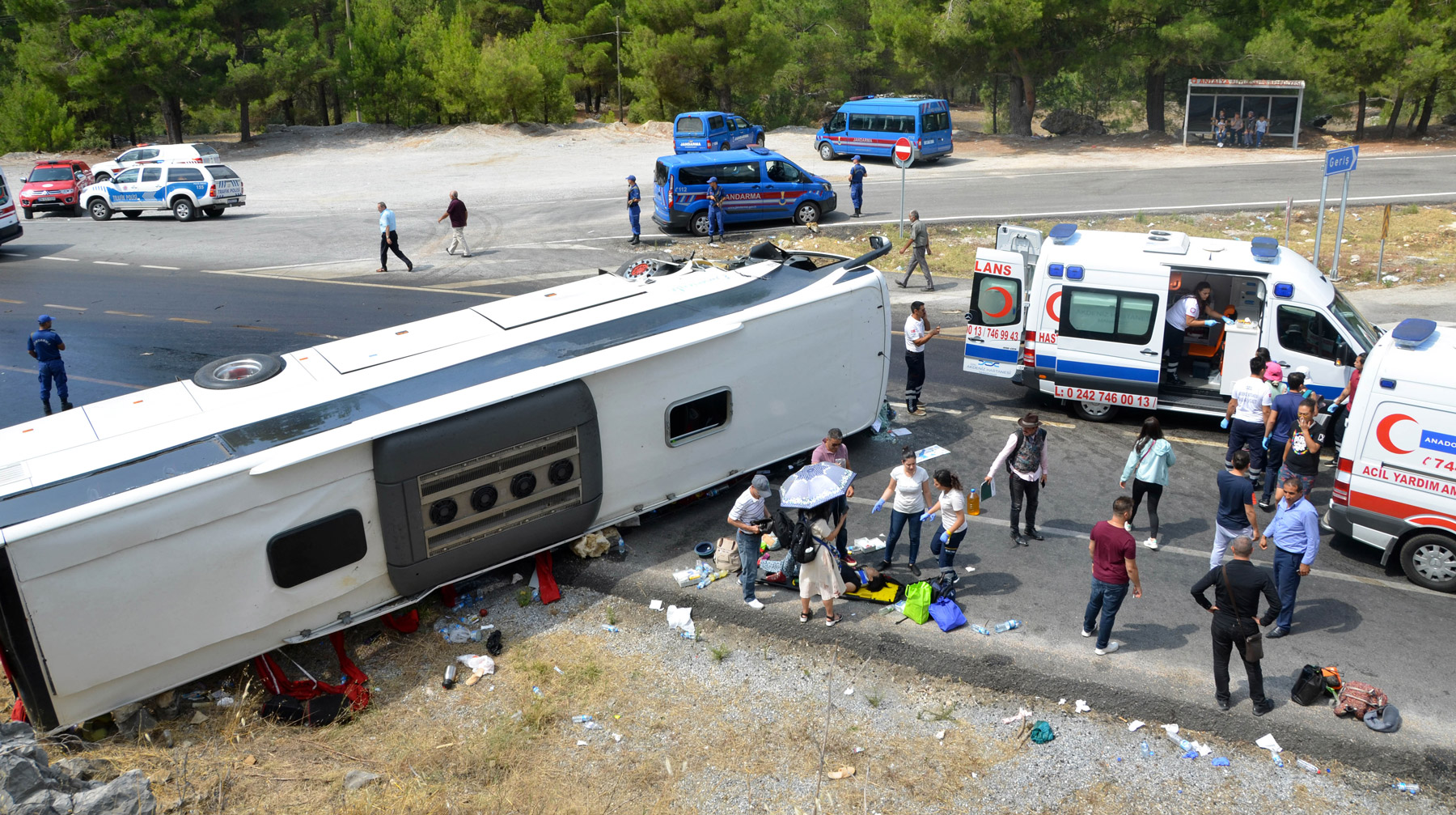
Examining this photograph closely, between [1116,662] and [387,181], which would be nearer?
[1116,662]

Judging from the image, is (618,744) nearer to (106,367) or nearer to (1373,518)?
(1373,518)

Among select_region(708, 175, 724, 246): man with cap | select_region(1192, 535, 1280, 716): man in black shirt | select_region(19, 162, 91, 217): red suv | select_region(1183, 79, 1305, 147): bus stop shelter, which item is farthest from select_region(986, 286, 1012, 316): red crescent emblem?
select_region(19, 162, 91, 217): red suv

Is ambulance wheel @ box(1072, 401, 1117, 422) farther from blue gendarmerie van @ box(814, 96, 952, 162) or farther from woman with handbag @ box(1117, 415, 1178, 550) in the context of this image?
blue gendarmerie van @ box(814, 96, 952, 162)

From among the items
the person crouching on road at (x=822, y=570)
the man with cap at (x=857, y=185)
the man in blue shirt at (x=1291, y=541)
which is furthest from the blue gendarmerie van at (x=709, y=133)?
the man in blue shirt at (x=1291, y=541)

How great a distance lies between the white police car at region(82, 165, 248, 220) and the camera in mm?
30562

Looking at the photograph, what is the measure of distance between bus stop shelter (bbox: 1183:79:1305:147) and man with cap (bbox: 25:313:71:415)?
37.6 meters

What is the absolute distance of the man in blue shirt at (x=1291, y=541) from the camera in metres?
8.98

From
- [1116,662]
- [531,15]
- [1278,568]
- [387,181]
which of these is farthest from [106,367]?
[531,15]

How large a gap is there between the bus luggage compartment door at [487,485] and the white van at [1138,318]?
22.3 ft

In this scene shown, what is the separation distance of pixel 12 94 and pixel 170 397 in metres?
49.0

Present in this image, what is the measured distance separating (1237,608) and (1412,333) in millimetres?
4026

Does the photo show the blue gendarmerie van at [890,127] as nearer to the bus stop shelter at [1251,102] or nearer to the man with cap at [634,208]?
the bus stop shelter at [1251,102]

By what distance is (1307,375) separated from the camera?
12.7m

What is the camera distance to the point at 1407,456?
32.1ft
